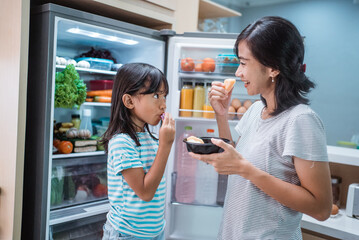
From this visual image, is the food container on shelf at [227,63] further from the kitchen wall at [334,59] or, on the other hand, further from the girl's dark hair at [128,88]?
the kitchen wall at [334,59]

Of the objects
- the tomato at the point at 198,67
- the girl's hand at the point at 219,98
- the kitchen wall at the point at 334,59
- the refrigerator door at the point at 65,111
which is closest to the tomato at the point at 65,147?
the refrigerator door at the point at 65,111

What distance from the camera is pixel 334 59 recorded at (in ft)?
13.3

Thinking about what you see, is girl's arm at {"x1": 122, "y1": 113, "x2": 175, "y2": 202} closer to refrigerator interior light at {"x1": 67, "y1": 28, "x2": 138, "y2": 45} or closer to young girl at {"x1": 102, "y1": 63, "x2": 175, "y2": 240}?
young girl at {"x1": 102, "y1": 63, "x2": 175, "y2": 240}

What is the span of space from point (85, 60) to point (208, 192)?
123 cm

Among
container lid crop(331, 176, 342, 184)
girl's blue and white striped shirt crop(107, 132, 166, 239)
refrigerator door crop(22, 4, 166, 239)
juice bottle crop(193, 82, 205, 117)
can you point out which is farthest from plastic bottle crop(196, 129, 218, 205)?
girl's blue and white striped shirt crop(107, 132, 166, 239)

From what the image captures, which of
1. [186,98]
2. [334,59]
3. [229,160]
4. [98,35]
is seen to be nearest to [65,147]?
[98,35]

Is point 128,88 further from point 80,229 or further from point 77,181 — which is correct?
point 80,229

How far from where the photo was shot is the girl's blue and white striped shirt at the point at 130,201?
1.15m

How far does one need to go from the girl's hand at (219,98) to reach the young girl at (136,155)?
201mm

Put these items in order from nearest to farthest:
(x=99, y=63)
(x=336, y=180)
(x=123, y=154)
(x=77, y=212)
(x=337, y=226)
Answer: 1. (x=123, y=154)
2. (x=337, y=226)
3. (x=336, y=180)
4. (x=77, y=212)
5. (x=99, y=63)

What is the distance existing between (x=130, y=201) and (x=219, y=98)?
54 cm

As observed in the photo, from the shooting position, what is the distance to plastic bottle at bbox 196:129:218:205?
2.19m

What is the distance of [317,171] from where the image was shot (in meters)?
0.90

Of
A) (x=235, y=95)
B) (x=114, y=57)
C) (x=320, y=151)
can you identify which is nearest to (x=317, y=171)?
(x=320, y=151)
